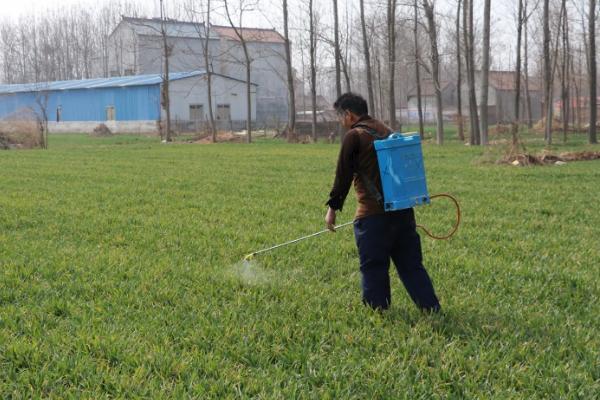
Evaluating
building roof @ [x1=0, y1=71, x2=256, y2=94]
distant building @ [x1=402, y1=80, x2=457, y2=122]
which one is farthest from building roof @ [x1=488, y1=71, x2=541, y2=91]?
building roof @ [x1=0, y1=71, x2=256, y2=94]

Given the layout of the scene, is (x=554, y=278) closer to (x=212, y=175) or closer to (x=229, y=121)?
(x=212, y=175)

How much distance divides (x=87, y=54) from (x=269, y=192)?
8135cm

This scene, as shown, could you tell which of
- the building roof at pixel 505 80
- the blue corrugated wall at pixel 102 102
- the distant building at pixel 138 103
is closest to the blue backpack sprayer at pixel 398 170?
the distant building at pixel 138 103

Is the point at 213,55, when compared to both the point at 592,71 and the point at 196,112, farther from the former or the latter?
the point at 592,71

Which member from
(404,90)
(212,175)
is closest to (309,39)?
(212,175)

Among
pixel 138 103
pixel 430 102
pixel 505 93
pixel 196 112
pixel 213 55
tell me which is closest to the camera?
pixel 138 103

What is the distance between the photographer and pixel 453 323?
14.5ft

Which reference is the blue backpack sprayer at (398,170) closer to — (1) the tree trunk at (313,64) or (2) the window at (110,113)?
(1) the tree trunk at (313,64)

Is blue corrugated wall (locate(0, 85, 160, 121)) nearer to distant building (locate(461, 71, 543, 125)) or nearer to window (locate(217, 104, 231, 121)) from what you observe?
window (locate(217, 104, 231, 121))

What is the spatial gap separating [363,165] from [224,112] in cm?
4983

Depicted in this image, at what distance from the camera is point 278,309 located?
4793mm

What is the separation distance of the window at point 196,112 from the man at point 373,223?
4829 cm

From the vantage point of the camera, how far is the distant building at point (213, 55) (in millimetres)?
60375

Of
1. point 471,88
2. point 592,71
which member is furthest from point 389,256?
point 471,88
